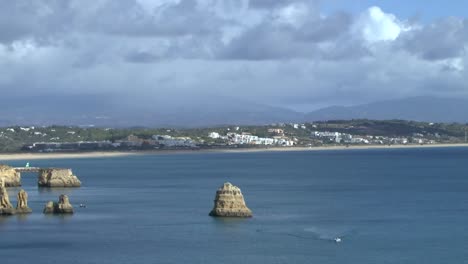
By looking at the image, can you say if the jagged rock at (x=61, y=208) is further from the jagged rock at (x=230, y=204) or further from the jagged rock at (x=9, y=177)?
the jagged rock at (x=9, y=177)

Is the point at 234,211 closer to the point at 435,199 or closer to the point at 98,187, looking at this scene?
the point at 435,199

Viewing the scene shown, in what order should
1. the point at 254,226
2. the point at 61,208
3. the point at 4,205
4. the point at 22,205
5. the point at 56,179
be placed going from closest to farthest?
the point at 254,226, the point at 4,205, the point at 61,208, the point at 22,205, the point at 56,179

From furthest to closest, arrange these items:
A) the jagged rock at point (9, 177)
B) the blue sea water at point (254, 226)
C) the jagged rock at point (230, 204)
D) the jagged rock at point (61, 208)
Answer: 1. the jagged rock at point (9, 177)
2. the jagged rock at point (61, 208)
3. the jagged rock at point (230, 204)
4. the blue sea water at point (254, 226)

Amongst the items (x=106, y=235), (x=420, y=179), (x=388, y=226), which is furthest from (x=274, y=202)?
(x=420, y=179)

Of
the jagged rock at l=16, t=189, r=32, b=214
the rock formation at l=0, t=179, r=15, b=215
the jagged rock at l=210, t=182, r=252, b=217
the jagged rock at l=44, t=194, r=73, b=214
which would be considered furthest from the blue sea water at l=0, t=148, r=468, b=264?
the jagged rock at l=16, t=189, r=32, b=214

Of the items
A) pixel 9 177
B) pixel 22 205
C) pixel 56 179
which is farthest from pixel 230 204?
pixel 9 177

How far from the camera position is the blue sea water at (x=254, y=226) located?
53812mm

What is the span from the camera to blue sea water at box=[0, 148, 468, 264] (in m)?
53.8

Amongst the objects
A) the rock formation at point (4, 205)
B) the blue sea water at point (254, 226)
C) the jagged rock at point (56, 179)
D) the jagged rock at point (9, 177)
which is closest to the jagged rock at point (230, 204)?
the blue sea water at point (254, 226)

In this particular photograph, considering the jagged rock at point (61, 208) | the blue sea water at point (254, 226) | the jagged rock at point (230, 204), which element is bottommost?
the blue sea water at point (254, 226)

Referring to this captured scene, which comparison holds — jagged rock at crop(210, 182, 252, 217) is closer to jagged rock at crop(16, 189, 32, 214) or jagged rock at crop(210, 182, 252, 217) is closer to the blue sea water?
the blue sea water

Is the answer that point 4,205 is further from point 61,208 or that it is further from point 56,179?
point 56,179

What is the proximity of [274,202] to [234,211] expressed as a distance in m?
16.4

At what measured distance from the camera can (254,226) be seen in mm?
63750
